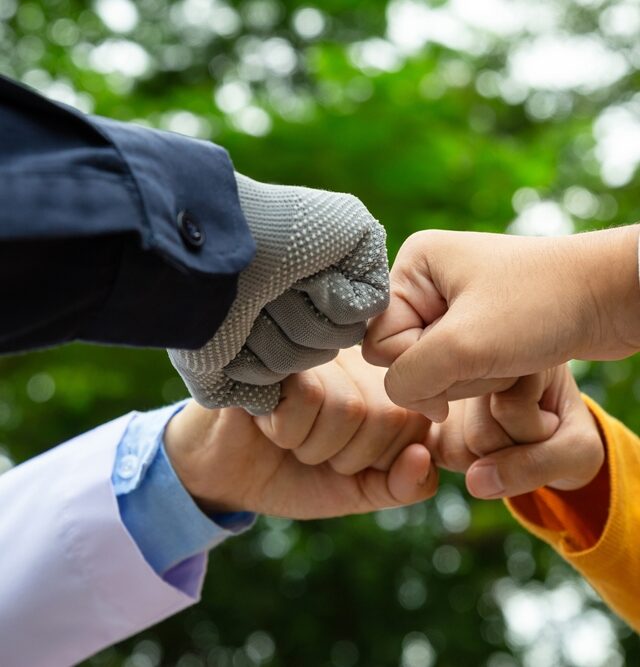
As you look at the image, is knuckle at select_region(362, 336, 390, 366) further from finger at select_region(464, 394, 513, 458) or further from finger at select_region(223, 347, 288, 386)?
finger at select_region(464, 394, 513, 458)

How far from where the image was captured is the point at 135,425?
1.18 meters

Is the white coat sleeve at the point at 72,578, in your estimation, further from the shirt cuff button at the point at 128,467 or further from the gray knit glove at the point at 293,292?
the gray knit glove at the point at 293,292

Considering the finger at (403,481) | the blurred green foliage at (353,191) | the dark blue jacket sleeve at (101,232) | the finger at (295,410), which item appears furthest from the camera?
the blurred green foliage at (353,191)

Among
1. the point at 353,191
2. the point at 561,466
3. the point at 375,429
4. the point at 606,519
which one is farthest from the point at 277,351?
the point at 353,191

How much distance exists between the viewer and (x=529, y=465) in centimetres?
98

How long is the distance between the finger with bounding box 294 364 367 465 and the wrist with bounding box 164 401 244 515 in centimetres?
10

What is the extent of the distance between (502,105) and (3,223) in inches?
123

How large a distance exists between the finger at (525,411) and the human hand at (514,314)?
11 centimetres

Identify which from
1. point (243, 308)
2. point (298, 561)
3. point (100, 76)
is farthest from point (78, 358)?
point (243, 308)

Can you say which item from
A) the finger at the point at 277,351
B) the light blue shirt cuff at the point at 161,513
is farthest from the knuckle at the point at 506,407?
the light blue shirt cuff at the point at 161,513

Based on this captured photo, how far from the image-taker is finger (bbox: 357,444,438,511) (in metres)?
1.04

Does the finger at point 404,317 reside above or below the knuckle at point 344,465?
above

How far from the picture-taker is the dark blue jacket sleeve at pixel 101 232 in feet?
1.88

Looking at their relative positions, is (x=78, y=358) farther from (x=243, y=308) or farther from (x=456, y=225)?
(x=243, y=308)
